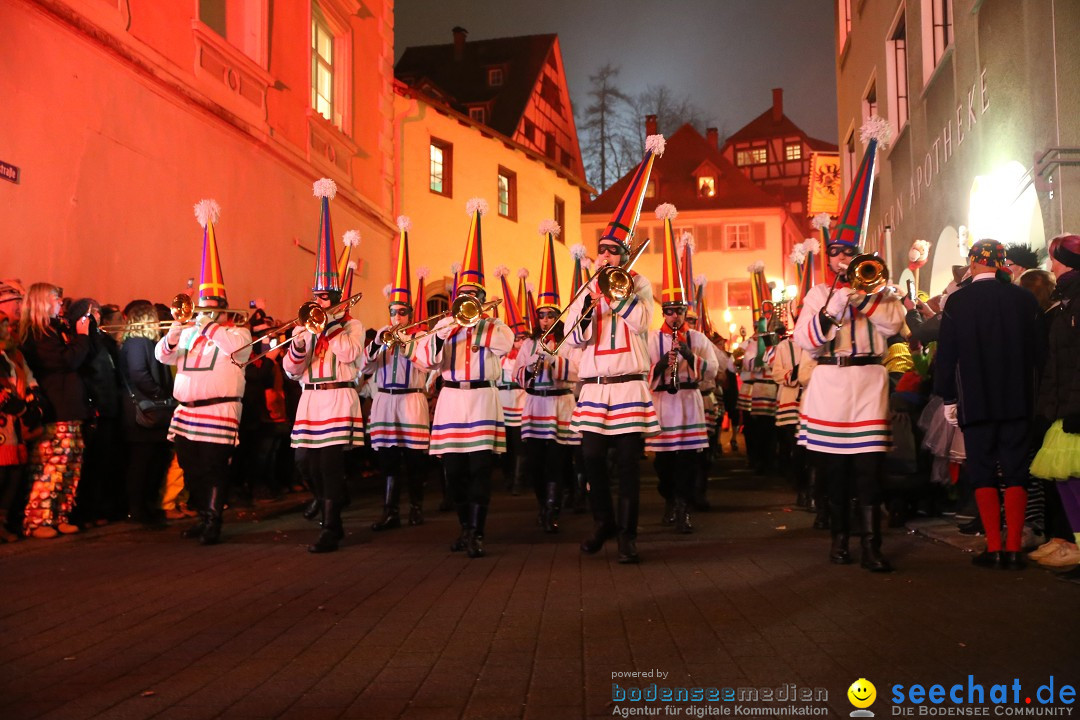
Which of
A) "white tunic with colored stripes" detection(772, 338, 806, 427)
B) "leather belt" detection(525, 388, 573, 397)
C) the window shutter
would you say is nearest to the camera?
"leather belt" detection(525, 388, 573, 397)

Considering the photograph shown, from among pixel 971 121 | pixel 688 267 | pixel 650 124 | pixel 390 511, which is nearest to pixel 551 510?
pixel 390 511

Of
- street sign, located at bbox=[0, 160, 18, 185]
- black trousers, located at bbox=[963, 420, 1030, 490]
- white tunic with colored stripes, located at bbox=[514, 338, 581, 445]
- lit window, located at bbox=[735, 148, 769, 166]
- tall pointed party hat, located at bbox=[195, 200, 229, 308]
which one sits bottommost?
black trousers, located at bbox=[963, 420, 1030, 490]

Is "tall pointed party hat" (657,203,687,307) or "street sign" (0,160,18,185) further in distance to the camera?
"tall pointed party hat" (657,203,687,307)

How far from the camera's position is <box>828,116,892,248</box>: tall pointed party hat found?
771 centimetres

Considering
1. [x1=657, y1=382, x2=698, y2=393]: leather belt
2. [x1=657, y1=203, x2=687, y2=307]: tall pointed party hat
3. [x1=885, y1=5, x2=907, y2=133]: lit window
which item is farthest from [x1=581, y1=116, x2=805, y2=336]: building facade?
[x1=657, y1=382, x2=698, y2=393]: leather belt

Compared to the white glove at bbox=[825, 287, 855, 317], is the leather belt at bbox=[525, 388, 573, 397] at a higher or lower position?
lower

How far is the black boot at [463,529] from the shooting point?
8250 millimetres

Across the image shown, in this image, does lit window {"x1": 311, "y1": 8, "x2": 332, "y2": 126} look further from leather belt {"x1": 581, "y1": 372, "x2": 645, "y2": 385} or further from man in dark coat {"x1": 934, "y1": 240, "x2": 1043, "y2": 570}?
man in dark coat {"x1": 934, "y1": 240, "x2": 1043, "y2": 570}

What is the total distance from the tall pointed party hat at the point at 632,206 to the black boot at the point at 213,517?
13.9 ft

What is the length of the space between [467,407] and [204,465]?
2.70 metres

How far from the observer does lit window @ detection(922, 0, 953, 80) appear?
589 inches

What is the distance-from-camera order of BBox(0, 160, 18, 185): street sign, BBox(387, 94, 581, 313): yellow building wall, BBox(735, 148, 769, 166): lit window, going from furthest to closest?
1. BBox(735, 148, 769, 166): lit window
2. BBox(387, 94, 581, 313): yellow building wall
3. BBox(0, 160, 18, 185): street sign

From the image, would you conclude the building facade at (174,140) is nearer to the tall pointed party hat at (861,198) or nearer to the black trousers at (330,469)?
the black trousers at (330,469)

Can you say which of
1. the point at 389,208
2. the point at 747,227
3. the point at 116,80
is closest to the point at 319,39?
the point at 389,208
